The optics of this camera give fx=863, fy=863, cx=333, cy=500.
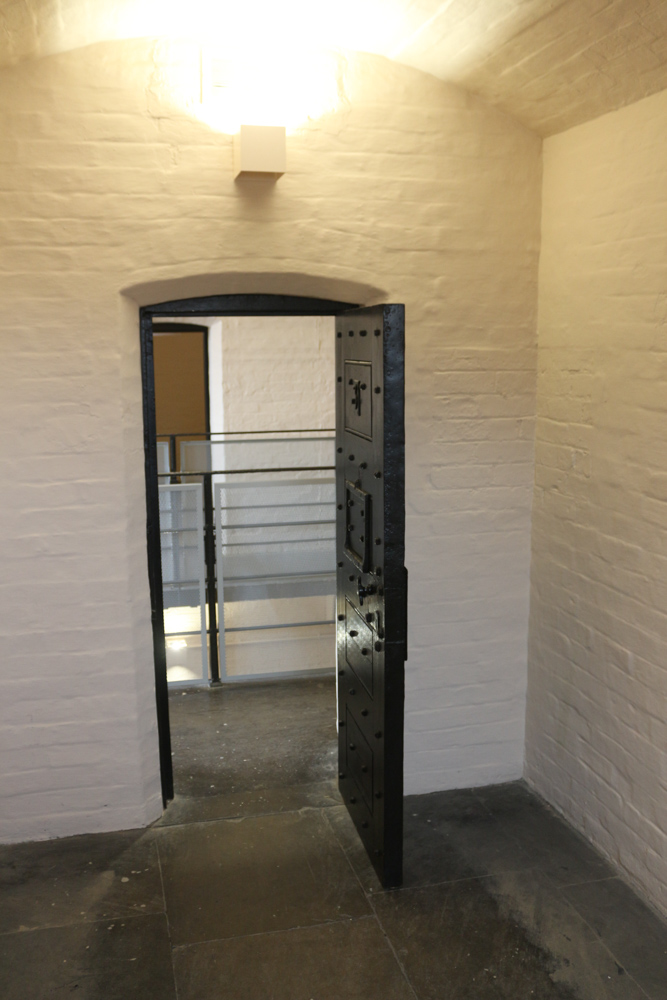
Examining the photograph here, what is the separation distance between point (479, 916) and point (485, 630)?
1.21 meters

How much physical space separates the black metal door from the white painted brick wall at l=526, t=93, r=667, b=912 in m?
0.85

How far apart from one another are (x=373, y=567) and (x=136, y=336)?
131 cm

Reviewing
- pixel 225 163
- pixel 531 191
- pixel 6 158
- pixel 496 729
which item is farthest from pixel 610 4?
pixel 496 729

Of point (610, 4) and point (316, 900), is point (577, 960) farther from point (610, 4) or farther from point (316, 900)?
point (610, 4)

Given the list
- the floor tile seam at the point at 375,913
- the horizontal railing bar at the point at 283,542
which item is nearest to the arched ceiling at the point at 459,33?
the horizontal railing bar at the point at 283,542

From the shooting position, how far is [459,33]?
2.97 m

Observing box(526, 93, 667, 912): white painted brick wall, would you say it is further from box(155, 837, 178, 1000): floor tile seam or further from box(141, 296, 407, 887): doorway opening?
box(155, 837, 178, 1000): floor tile seam

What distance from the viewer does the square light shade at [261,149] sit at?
313cm

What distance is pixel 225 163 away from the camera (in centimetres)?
324

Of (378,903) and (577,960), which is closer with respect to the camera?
(577,960)

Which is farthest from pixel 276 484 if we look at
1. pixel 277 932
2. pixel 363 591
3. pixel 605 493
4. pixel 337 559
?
pixel 277 932

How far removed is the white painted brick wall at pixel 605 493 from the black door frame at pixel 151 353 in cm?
95

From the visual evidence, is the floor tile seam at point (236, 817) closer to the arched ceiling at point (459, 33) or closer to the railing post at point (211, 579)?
the railing post at point (211, 579)

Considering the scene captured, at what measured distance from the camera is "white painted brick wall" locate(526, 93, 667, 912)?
3.00m
